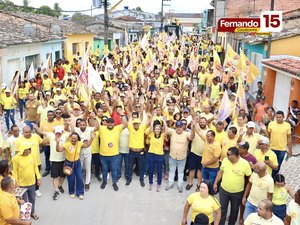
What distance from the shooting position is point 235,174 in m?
6.01

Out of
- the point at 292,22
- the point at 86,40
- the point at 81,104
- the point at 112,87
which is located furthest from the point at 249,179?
the point at 86,40

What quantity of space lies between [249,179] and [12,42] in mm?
12999

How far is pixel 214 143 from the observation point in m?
7.08

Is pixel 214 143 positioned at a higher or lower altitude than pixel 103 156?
higher

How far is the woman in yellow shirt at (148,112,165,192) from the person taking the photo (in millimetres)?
7770

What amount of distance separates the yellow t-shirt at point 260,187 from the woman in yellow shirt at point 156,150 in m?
2.41

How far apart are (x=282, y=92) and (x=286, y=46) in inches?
113

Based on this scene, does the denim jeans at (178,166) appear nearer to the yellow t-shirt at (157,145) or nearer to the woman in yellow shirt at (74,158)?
the yellow t-shirt at (157,145)

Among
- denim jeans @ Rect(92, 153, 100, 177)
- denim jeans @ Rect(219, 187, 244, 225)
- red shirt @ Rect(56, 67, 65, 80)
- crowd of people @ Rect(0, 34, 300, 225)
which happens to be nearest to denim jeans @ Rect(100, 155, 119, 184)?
crowd of people @ Rect(0, 34, 300, 225)

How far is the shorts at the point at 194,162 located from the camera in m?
7.98

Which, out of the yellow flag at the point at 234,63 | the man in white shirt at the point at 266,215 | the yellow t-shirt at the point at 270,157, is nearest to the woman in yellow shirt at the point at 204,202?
the man in white shirt at the point at 266,215

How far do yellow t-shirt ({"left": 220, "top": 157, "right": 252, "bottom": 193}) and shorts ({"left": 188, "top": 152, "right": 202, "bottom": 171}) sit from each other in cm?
183

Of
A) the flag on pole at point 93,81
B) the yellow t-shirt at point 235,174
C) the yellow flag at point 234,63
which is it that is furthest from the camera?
the yellow flag at point 234,63

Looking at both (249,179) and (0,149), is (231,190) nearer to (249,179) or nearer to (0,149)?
(249,179)
